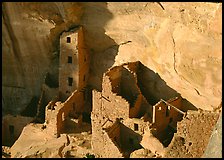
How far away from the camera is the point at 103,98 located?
16859 mm

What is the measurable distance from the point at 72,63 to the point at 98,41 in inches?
32.1

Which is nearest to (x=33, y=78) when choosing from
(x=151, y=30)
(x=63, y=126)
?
(x=63, y=126)

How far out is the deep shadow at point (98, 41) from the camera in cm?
1744

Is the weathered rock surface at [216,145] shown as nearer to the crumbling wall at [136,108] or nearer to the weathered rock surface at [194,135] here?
the weathered rock surface at [194,135]

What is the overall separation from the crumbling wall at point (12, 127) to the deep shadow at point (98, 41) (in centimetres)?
192

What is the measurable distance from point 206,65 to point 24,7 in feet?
14.9

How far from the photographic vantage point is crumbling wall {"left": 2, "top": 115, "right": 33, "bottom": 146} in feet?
61.1

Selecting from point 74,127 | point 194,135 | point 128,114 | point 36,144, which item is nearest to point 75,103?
point 74,127

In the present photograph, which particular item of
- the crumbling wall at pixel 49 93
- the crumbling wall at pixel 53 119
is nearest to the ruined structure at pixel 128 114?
the crumbling wall at pixel 53 119

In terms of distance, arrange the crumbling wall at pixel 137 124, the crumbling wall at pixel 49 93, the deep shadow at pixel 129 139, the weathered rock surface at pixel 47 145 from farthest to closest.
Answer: the crumbling wall at pixel 49 93 < the weathered rock surface at pixel 47 145 < the deep shadow at pixel 129 139 < the crumbling wall at pixel 137 124

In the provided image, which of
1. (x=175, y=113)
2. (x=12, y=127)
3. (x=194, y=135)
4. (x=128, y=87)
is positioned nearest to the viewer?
(x=194, y=135)

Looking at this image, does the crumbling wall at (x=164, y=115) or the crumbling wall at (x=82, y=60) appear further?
the crumbling wall at (x=82, y=60)

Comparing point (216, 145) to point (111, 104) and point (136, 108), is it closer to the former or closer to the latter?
point (136, 108)

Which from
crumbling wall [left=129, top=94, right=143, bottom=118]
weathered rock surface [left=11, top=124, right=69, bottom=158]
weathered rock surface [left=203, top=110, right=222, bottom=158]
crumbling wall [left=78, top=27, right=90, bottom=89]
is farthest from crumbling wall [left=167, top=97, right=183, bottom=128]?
weathered rock surface [left=203, top=110, right=222, bottom=158]
